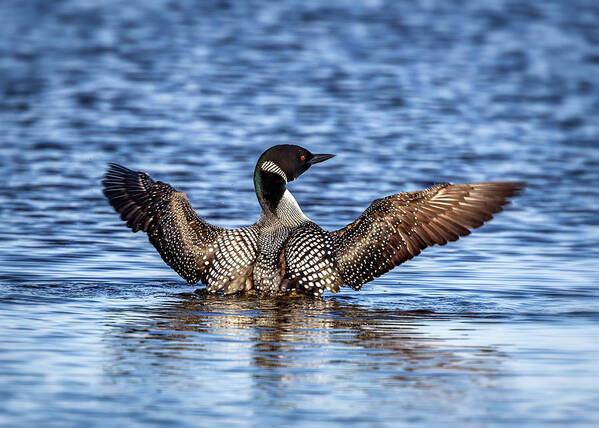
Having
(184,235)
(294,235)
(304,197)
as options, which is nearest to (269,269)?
(294,235)

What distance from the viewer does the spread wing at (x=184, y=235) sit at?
712 cm

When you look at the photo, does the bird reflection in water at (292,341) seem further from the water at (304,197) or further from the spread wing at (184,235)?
the spread wing at (184,235)

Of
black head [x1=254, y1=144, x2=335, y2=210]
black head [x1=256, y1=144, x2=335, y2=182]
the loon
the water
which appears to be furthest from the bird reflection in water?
black head [x1=256, y1=144, x2=335, y2=182]

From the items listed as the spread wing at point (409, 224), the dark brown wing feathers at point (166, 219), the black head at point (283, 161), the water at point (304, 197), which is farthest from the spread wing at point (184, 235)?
the spread wing at point (409, 224)

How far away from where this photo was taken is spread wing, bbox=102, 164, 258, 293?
712cm

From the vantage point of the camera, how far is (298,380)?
16.2 ft

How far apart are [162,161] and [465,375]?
7.69 m

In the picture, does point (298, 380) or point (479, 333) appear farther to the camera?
point (479, 333)

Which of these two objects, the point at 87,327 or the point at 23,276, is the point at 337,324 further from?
the point at 23,276

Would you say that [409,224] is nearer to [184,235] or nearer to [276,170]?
[276,170]

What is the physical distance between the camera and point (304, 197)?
1096cm

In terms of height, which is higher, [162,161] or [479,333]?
[162,161]

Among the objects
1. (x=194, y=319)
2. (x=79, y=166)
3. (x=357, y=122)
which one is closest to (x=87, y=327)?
(x=194, y=319)

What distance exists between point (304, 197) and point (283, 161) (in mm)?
3507
